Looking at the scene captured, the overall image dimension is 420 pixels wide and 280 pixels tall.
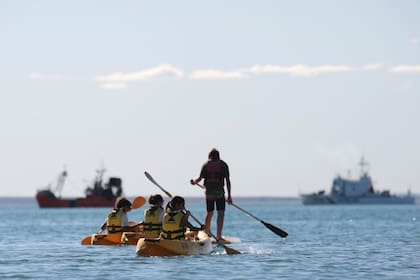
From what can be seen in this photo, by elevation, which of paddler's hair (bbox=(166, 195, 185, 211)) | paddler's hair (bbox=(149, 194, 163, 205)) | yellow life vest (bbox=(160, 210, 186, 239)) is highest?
paddler's hair (bbox=(149, 194, 163, 205))

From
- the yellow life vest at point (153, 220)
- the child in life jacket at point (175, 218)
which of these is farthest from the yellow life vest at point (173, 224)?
the yellow life vest at point (153, 220)

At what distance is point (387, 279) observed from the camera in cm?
2361

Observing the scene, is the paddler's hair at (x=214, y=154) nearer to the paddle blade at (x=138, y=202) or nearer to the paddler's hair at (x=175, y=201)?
the paddler's hair at (x=175, y=201)

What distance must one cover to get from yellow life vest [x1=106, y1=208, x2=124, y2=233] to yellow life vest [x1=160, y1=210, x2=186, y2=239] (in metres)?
5.74

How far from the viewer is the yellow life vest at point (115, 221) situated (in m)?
33.6

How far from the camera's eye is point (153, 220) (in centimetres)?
3123

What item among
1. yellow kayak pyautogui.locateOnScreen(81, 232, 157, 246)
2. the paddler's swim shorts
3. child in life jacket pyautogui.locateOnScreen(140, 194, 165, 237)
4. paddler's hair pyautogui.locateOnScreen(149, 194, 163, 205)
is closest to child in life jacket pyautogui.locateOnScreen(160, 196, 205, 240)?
the paddler's swim shorts

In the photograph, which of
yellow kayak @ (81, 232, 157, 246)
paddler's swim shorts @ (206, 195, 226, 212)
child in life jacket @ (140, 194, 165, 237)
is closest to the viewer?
paddler's swim shorts @ (206, 195, 226, 212)

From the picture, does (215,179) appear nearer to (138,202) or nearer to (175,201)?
(175,201)

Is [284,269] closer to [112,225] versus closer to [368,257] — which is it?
[368,257]

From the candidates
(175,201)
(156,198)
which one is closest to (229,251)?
(156,198)

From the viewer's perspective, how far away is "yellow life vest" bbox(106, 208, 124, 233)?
110 ft

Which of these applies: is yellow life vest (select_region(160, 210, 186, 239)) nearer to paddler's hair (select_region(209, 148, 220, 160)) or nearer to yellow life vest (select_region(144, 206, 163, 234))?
paddler's hair (select_region(209, 148, 220, 160))

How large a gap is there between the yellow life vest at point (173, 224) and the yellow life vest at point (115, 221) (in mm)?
5738
